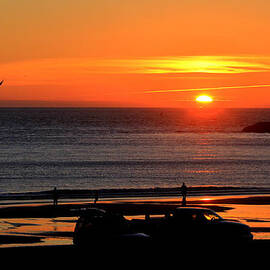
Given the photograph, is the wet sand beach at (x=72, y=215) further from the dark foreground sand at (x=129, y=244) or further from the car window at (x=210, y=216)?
the car window at (x=210, y=216)

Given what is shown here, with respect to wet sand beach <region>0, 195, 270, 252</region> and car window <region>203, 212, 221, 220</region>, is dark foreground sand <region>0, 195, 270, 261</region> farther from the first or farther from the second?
car window <region>203, 212, 221, 220</region>

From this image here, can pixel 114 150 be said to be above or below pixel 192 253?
above

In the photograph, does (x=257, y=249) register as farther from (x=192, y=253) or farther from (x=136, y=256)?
(x=136, y=256)

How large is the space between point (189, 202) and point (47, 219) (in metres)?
10.7

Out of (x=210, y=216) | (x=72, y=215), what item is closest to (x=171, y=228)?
(x=210, y=216)

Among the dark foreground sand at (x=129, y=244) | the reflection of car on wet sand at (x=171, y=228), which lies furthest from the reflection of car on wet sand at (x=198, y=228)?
the dark foreground sand at (x=129, y=244)

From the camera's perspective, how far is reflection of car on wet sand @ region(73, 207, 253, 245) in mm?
18938

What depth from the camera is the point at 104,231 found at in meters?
18.8

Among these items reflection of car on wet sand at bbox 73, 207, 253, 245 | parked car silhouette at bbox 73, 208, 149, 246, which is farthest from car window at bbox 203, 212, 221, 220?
parked car silhouette at bbox 73, 208, 149, 246

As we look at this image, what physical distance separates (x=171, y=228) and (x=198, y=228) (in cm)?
95

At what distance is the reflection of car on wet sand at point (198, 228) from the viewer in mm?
20297

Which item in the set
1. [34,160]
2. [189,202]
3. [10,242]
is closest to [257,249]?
[10,242]

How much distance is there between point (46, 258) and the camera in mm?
18891

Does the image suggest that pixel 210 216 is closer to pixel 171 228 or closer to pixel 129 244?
pixel 171 228
